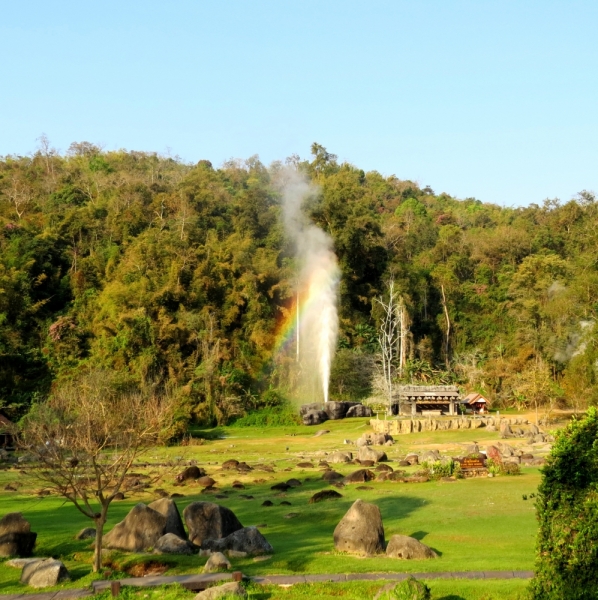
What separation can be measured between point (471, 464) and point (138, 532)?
14.8 meters

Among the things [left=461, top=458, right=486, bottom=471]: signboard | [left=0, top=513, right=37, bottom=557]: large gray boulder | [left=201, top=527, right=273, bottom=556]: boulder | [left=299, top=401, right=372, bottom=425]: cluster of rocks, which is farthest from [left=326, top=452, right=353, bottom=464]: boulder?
[left=0, top=513, right=37, bottom=557]: large gray boulder

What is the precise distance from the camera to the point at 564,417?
50.4 metres

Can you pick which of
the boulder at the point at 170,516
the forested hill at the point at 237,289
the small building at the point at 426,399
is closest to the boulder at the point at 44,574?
the boulder at the point at 170,516

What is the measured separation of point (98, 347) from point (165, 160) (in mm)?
50704

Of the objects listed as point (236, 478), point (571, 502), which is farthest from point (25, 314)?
point (571, 502)

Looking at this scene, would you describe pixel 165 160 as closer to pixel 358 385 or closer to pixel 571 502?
pixel 358 385

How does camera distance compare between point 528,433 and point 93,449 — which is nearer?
point 93,449

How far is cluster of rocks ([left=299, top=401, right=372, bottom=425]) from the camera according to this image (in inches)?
2133

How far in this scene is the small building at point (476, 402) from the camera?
178 feet

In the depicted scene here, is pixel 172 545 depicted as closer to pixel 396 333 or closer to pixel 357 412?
pixel 357 412

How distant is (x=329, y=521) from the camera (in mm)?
21844

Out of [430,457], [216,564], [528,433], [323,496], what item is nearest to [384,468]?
[430,457]

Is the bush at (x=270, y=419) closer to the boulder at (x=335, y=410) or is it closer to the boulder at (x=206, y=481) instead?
the boulder at (x=335, y=410)

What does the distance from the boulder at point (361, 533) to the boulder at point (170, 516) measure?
155 inches
